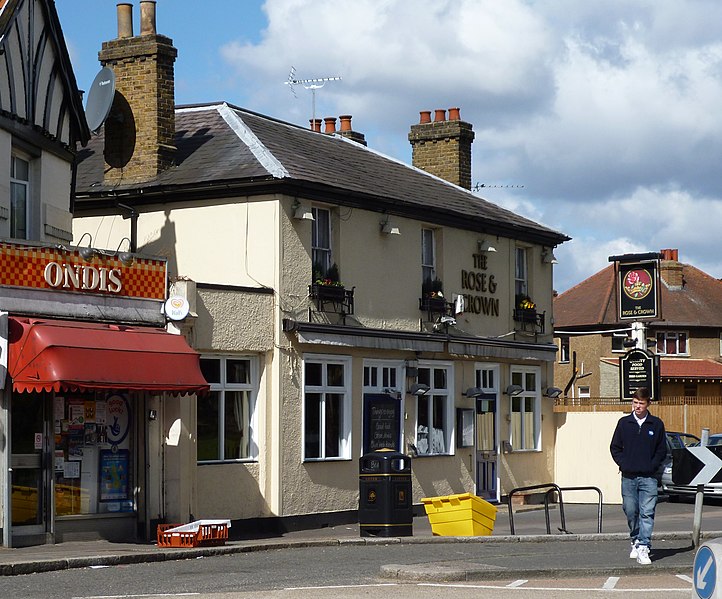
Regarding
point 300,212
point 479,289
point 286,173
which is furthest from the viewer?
point 479,289

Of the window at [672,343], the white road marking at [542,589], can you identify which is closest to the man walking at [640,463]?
the white road marking at [542,589]

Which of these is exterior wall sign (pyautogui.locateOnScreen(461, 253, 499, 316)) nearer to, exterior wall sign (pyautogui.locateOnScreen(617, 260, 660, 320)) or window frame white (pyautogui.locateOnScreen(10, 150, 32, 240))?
exterior wall sign (pyautogui.locateOnScreen(617, 260, 660, 320))

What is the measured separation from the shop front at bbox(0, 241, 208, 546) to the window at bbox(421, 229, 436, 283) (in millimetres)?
7740

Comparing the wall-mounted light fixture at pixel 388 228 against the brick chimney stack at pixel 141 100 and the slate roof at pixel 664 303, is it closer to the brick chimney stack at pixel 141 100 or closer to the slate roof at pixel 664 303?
the brick chimney stack at pixel 141 100

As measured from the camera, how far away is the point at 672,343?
63.4 meters

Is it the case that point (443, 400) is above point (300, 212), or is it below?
below

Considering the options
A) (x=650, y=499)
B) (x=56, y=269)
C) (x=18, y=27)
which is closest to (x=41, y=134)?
(x=18, y=27)

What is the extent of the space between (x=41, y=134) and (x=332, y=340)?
255 inches

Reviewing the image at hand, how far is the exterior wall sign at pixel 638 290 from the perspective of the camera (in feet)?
109

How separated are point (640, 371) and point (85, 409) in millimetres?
16245

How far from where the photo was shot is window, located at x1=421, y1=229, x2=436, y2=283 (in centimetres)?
2745

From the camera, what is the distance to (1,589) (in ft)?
44.1

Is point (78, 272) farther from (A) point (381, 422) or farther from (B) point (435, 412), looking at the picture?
(B) point (435, 412)

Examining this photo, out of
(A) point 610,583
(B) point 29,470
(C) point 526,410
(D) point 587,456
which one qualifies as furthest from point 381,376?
(A) point 610,583
